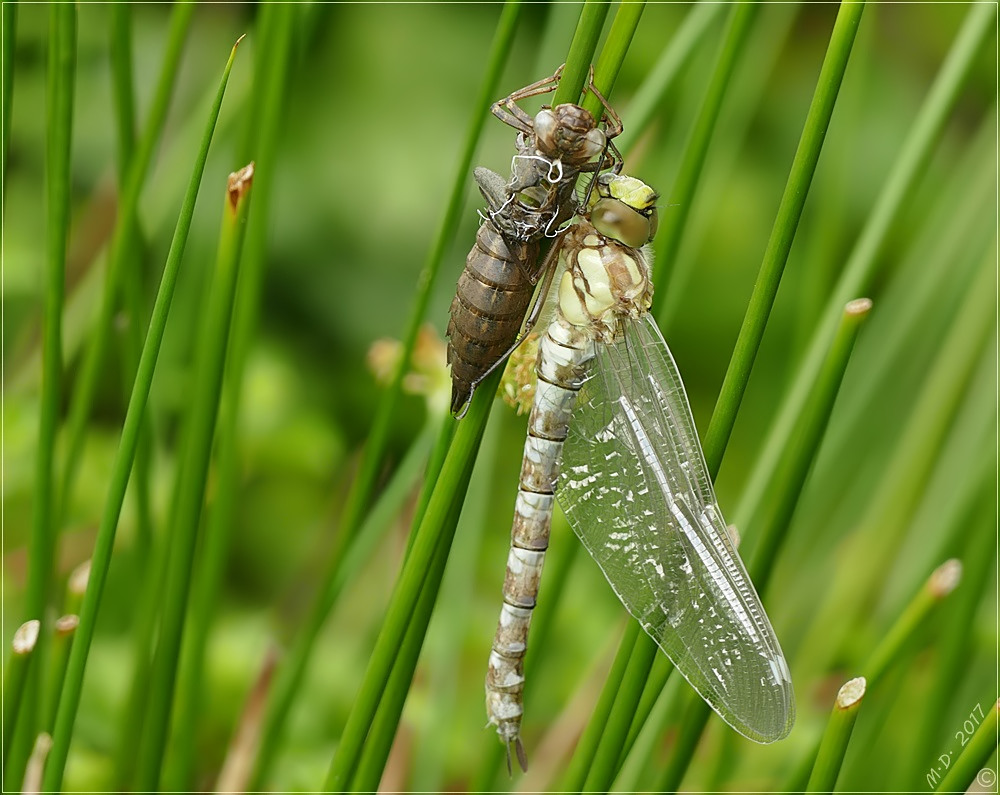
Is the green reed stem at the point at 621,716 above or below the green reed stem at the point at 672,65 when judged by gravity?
below

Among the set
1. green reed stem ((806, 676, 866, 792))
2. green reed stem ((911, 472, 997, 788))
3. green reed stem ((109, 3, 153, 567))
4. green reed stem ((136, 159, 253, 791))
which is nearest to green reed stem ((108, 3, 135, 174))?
green reed stem ((109, 3, 153, 567))

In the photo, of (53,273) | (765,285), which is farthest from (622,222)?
(53,273)

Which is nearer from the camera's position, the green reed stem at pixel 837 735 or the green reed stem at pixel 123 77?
the green reed stem at pixel 837 735

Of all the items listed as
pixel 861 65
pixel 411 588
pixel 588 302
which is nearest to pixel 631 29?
pixel 588 302

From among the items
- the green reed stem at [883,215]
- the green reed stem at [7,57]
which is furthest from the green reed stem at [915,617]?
the green reed stem at [7,57]

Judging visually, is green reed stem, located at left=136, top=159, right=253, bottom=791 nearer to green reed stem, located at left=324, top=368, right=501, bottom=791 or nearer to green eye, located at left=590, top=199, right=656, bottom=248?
green reed stem, located at left=324, top=368, right=501, bottom=791

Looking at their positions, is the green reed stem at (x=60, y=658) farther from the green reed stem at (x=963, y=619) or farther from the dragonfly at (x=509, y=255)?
the green reed stem at (x=963, y=619)
